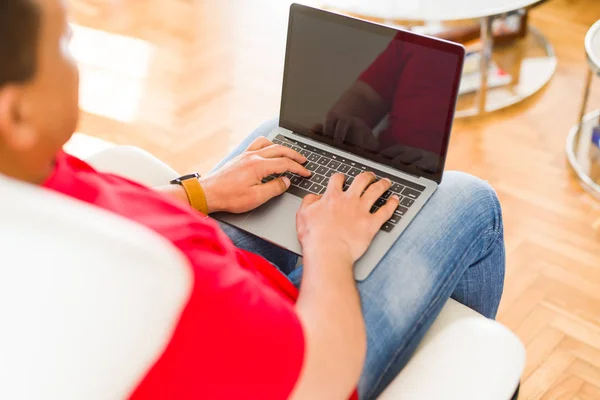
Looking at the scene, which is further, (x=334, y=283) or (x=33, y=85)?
(x=334, y=283)

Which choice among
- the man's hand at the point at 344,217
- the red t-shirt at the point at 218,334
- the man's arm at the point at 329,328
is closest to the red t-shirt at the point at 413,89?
the man's hand at the point at 344,217

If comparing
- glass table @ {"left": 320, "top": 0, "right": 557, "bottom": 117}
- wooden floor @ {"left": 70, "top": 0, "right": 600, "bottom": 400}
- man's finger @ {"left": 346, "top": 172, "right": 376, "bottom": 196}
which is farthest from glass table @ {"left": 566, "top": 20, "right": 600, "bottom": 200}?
man's finger @ {"left": 346, "top": 172, "right": 376, "bottom": 196}

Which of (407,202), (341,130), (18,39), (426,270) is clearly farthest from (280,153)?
(18,39)

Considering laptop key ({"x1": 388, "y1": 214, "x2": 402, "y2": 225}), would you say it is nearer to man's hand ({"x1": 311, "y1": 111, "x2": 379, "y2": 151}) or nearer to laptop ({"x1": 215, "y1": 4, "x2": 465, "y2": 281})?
laptop ({"x1": 215, "y1": 4, "x2": 465, "y2": 281})

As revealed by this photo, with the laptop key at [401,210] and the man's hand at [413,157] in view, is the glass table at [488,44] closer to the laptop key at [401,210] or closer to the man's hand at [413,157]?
the man's hand at [413,157]

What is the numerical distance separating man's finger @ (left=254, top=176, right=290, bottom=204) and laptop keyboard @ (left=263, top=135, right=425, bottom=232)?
0.02 metres

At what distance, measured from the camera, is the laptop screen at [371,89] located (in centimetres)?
111

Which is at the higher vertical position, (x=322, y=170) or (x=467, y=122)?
(x=322, y=170)

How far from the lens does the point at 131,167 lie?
1148 mm

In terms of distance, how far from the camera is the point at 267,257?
1.18 meters

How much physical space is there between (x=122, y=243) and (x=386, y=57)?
0.74 meters

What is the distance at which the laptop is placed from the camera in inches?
43.6

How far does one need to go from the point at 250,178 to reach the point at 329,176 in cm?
14

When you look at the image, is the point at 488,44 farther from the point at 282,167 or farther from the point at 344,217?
the point at 344,217
